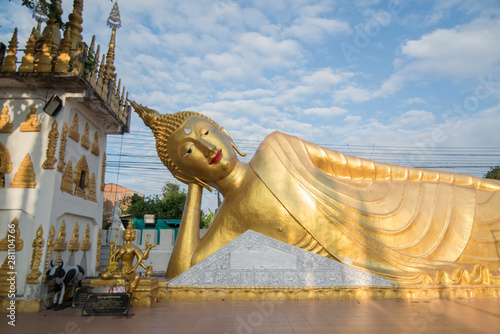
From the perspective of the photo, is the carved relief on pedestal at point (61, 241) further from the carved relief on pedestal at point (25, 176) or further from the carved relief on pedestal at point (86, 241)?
the carved relief on pedestal at point (25, 176)

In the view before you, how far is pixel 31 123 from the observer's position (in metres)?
6.30

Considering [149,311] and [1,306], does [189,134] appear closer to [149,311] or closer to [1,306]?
[149,311]

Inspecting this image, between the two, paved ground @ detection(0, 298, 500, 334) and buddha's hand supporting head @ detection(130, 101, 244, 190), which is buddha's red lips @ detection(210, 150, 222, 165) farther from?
paved ground @ detection(0, 298, 500, 334)

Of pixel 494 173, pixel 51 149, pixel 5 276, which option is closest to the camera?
pixel 5 276

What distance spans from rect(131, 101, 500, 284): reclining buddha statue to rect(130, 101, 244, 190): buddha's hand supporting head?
2 cm

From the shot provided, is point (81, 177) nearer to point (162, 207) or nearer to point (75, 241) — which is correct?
point (75, 241)

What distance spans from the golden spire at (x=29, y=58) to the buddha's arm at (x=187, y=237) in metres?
3.97

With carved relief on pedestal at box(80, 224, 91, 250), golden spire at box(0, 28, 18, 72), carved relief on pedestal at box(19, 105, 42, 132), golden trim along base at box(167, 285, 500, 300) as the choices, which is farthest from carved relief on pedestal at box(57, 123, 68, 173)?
golden trim along base at box(167, 285, 500, 300)

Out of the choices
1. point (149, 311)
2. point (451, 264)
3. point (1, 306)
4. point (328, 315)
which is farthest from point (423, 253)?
point (1, 306)

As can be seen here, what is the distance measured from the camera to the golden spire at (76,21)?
7344 mm

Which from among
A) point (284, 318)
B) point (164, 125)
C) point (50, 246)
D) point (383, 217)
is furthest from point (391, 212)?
point (50, 246)

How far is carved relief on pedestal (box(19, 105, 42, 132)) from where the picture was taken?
629 centimetres

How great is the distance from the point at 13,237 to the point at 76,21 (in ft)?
15.8

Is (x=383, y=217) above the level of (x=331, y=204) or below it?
below
